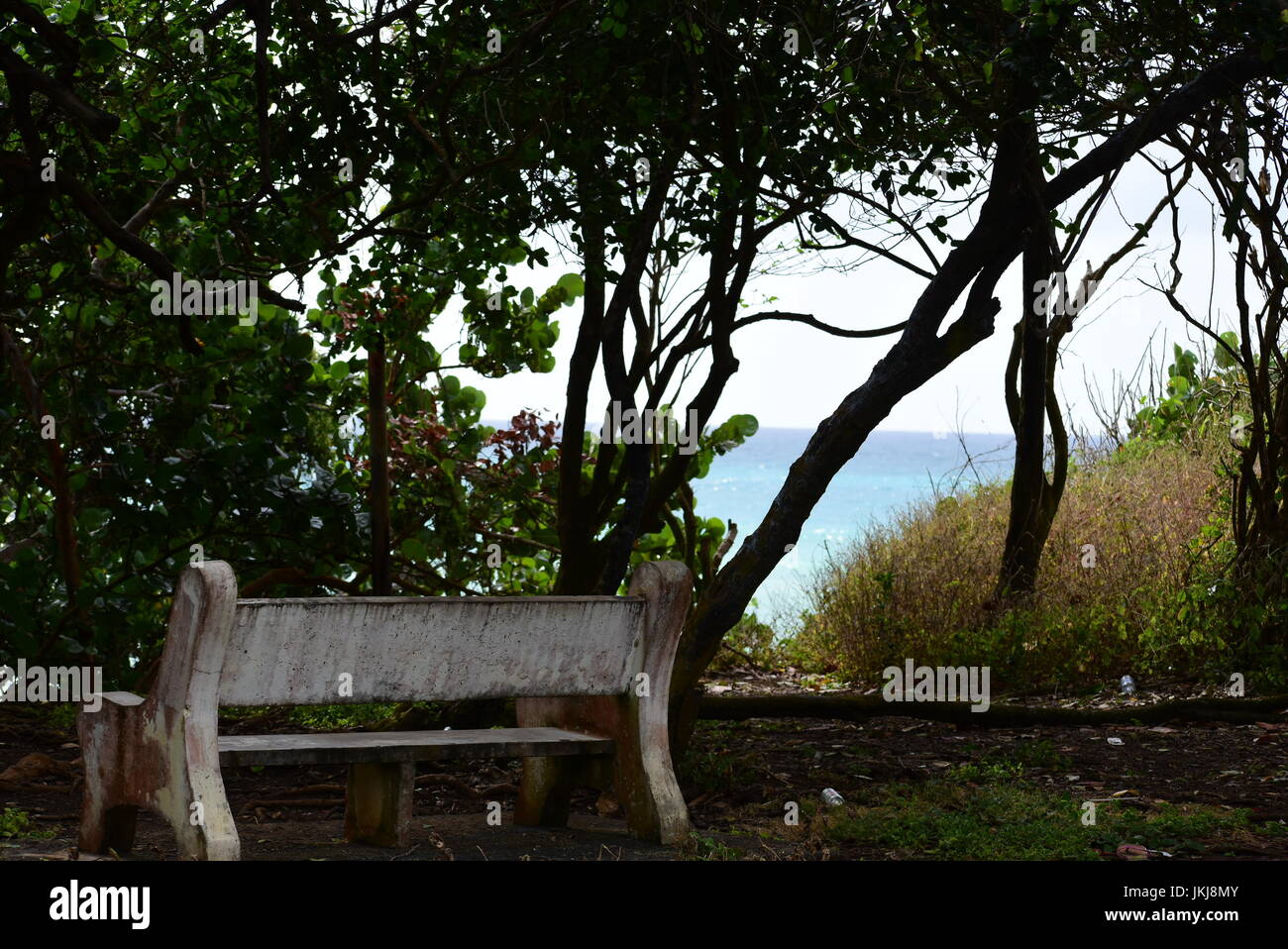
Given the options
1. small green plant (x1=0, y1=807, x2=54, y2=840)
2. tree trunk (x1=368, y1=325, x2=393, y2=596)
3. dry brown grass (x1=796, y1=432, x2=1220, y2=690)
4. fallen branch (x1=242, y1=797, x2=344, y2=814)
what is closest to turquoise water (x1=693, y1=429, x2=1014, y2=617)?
dry brown grass (x1=796, y1=432, x2=1220, y2=690)

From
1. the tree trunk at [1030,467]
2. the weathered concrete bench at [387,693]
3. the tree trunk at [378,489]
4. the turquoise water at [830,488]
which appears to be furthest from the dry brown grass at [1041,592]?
the weathered concrete bench at [387,693]

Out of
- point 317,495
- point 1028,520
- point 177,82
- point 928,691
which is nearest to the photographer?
point 177,82

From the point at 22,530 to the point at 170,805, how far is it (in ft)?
16.3

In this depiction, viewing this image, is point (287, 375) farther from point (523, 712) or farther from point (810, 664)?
point (810, 664)

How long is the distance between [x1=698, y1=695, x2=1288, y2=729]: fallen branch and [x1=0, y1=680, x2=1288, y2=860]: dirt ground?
9 cm

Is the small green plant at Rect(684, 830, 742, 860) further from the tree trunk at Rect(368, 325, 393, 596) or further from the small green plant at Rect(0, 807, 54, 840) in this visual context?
the tree trunk at Rect(368, 325, 393, 596)

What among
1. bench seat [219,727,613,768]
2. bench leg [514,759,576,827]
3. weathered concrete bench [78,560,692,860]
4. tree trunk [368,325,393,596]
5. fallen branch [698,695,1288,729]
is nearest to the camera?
weathered concrete bench [78,560,692,860]

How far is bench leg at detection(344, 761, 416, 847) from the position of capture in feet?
15.4

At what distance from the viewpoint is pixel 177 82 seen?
21.9ft

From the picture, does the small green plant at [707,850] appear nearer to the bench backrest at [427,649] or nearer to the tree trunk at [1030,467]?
the bench backrest at [427,649]

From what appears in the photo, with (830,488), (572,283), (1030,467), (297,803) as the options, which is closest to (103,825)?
(297,803)

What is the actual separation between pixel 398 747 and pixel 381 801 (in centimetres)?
30

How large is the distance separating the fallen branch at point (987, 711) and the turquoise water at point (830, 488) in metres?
2.10

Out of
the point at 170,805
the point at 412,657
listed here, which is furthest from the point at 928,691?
the point at 170,805
